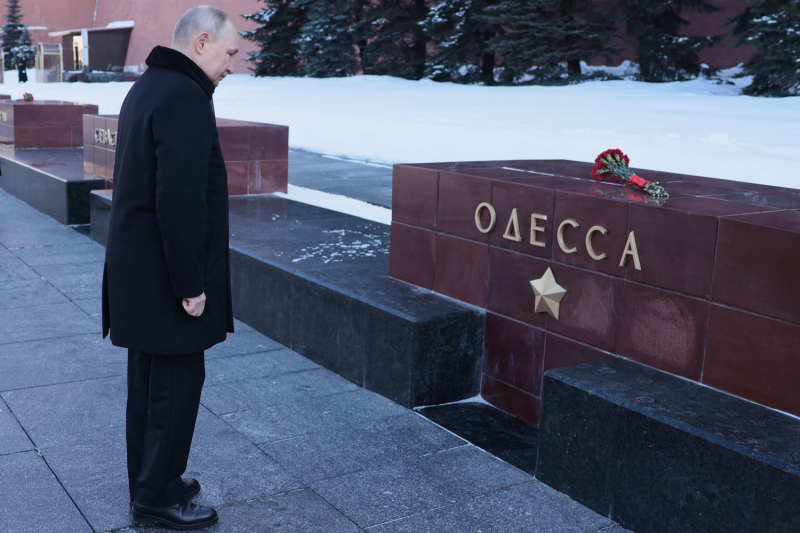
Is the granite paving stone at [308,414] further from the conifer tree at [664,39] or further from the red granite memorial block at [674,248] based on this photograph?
the conifer tree at [664,39]

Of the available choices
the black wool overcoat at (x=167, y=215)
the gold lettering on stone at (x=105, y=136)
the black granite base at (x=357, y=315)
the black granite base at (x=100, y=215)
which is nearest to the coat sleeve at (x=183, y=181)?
the black wool overcoat at (x=167, y=215)

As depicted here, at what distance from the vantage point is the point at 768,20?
17344mm

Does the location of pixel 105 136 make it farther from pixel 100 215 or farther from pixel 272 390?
pixel 272 390

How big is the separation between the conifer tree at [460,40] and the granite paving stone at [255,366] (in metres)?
22.3

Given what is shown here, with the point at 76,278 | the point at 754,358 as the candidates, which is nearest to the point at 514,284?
the point at 754,358

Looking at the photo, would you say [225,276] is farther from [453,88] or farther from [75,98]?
[75,98]

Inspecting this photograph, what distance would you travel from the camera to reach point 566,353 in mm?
3811

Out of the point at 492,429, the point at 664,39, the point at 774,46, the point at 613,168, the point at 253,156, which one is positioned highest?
the point at 664,39

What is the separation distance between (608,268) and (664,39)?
21.0 metres

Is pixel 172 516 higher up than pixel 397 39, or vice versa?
pixel 397 39

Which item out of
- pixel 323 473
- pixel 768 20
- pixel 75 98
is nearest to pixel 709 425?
pixel 323 473

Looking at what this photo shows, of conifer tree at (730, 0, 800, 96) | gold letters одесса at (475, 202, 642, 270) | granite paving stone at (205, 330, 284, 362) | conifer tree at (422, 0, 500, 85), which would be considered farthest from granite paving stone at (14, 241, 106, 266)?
conifer tree at (422, 0, 500, 85)

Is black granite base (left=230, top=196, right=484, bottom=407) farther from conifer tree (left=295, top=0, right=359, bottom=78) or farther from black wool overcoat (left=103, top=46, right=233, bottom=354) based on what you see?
conifer tree (left=295, top=0, right=359, bottom=78)

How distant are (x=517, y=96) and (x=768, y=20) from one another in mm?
6114
